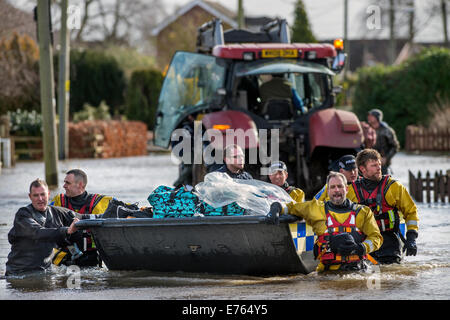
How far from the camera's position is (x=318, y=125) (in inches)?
658

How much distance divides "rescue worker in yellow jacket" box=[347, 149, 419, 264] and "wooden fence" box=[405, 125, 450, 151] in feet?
Answer: 89.1

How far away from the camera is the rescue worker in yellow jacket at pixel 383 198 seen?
9945 millimetres

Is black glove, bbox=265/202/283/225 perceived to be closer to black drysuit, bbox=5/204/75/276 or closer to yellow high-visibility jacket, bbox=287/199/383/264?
yellow high-visibility jacket, bbox=287/199/383/264

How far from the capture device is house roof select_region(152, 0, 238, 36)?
64.0m

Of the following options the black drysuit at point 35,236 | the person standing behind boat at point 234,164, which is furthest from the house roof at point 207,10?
the black drysuit at point 35,236

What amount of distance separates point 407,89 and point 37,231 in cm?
3111

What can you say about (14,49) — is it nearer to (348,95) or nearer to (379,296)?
(348,95)

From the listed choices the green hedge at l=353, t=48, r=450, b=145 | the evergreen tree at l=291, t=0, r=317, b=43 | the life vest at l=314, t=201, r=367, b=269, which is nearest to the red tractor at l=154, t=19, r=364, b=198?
the life vest at l=314, t=201, r=367, b=269

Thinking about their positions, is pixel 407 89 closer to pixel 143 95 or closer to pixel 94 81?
pixel 143 95

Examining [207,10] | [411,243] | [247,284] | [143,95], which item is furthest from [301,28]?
[247,284]

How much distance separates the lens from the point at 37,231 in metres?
9.53

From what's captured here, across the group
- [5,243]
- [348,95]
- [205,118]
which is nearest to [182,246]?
[5,243]

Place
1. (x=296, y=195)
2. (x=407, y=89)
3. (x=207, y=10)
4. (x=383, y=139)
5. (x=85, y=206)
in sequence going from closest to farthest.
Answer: (x=296, y=195) < (x=85, y=206) < (x=383, y=139) < (x=407, y=89) < (x=207, y=10)

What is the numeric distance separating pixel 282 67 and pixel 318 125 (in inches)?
43.5
